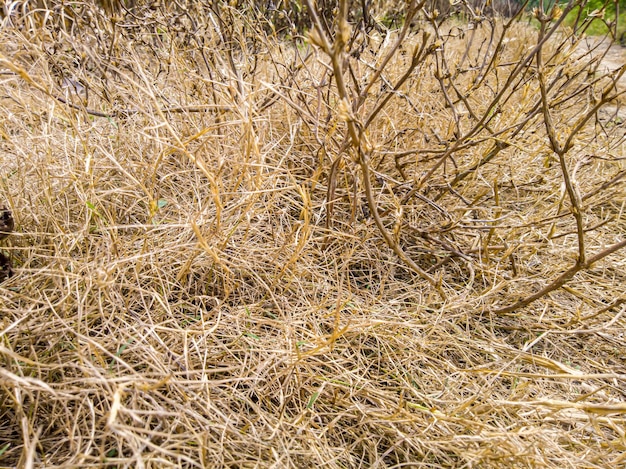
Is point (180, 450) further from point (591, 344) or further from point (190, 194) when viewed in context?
point (591, 344)

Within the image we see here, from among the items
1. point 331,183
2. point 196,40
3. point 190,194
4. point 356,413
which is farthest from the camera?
point 196,40

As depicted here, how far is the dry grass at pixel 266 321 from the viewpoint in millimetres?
938

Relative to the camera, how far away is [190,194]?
5.05ft

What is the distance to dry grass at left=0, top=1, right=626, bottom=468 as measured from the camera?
94 centimetres

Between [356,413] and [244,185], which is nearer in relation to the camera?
[356,413]

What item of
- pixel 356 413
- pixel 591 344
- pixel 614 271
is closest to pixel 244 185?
pixel 356 413

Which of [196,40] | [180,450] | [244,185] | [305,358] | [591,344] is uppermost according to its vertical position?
[196,40]

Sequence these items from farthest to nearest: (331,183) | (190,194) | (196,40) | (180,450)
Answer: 1. (196,40)
2. (190,194)
3. (331,183)
4. (180,450)

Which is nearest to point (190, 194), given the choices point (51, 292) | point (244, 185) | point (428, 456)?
point (244, 185)

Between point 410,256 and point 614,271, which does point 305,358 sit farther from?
point 614,271

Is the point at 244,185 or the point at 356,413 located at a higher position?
the point at 244,185

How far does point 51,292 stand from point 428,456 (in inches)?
40.3

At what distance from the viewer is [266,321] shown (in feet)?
3.94

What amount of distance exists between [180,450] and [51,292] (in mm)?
548
